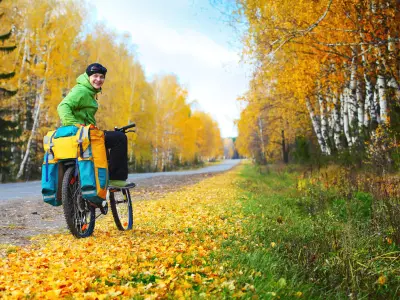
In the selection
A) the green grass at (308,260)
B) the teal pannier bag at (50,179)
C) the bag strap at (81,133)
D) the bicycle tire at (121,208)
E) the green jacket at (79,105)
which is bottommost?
the green grass at (308,260)

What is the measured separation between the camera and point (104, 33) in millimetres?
30359

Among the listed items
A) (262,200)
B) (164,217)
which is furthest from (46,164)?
(262,200)

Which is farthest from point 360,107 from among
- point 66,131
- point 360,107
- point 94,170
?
point 66,131

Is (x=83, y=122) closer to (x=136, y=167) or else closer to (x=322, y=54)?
(x=322, y=54)

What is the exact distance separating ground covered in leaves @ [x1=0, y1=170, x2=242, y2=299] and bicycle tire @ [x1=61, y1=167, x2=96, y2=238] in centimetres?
16

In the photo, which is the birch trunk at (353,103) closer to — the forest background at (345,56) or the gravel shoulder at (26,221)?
the forest background at (345,56)

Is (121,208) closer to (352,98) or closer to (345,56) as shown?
(345,56)

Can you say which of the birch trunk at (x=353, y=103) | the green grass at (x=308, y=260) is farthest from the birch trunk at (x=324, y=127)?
the green grass at (x=308, y=260)

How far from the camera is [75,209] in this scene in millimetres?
5035

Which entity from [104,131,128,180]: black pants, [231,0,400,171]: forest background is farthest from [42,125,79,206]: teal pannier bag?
[231,0,400,171]: forest background

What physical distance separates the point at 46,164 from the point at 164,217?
8.95 feet

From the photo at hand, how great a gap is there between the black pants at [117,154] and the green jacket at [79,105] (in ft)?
1.17

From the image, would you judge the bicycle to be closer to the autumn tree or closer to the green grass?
the green grass

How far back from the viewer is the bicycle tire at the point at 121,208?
568 centimetres
